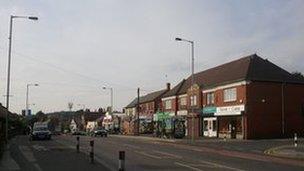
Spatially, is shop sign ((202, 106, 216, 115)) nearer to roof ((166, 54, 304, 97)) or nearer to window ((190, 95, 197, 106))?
roof ((166, 54, 304, 97))

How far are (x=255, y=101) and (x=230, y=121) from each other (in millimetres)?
5041

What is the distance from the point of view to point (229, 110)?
232 feet

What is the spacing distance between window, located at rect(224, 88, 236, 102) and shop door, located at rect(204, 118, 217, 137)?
544 centimetres

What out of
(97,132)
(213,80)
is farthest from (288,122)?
(97,132)

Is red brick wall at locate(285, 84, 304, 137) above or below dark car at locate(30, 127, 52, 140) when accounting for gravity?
above

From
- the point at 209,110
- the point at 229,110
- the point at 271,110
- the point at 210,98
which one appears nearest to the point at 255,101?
the point at 271,110

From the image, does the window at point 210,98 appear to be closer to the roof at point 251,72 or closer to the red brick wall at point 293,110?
the roof at point 251,72

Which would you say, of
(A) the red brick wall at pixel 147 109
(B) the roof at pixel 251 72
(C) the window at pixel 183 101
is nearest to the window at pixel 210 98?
(B) the roof at pixel 251 72

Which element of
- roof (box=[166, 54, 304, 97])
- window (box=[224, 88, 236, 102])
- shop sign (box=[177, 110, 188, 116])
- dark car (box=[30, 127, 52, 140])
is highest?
roof (box=[166, 54, 304, 97])

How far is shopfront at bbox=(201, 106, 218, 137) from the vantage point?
7678 cm

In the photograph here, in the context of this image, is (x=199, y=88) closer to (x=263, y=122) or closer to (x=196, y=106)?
(x=196, y=106)

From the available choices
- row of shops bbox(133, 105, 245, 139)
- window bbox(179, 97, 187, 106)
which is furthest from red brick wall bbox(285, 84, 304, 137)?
window bbox(179, 97, 187, 106)

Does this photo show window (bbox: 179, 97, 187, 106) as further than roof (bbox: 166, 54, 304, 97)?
Yes

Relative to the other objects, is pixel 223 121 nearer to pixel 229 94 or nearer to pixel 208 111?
pixel 229 94
